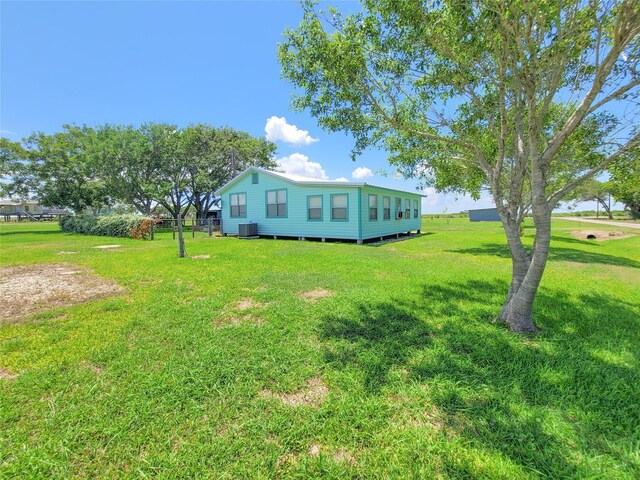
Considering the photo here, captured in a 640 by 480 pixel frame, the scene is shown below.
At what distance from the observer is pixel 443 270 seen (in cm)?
696

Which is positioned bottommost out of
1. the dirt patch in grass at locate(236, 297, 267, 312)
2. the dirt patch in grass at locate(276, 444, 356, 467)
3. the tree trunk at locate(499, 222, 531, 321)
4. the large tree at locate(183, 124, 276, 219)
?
the dirt patch in grass at locate(276, 444, 356, 467)

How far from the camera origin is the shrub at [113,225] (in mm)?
15328

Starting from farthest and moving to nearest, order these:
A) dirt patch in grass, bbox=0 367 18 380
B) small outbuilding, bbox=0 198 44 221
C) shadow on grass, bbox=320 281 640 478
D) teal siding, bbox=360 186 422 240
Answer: small outbuilding, bbox=0 198 44 221 < teal siding, bbox=360 186 422 240 < dirt patch in grass, bbox=0 367 18 380 < shadow on grass, bbox=320 281 640 478

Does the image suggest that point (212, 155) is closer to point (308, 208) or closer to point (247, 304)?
point (308, 208)

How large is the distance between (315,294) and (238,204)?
13189 millimetres

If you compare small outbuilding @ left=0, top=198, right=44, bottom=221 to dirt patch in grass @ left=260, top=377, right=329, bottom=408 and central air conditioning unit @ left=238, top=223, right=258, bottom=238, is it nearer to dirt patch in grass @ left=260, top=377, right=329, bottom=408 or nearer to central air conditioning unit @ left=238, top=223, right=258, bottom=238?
central air conditioning unit @ left=238, top=223, right=258, bottom=238

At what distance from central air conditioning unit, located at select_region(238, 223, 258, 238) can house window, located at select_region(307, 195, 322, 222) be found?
138 inches

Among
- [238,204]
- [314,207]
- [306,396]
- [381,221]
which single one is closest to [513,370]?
[306,396]

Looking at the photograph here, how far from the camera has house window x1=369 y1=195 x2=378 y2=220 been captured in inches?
538

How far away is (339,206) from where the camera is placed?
513 inches

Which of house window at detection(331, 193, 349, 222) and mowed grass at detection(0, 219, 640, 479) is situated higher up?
house window at detection(331, 193, 349, 222)

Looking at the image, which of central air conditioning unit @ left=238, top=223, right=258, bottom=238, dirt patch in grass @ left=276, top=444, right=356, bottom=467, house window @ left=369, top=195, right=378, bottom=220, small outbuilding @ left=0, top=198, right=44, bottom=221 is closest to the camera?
dirt patch in grass @ left=276, top=444, right=356, bottom=467

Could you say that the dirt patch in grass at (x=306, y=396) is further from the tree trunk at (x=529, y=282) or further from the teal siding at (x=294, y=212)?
the teal siding at (x=294, y=212)

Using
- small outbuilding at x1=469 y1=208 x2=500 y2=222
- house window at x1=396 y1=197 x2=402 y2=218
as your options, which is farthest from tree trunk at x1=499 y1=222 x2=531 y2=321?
small outbuilding at x1=469 y1=208 x2=500 y2=222
